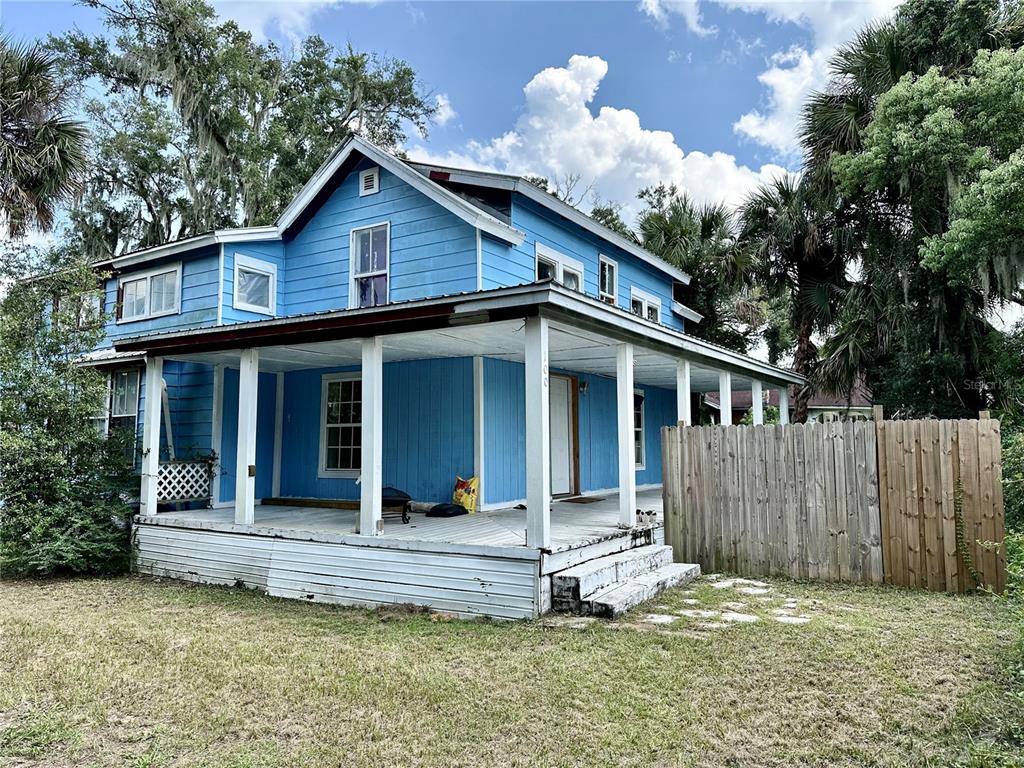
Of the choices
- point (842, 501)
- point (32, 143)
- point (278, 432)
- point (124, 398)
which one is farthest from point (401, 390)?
point (32, 143)

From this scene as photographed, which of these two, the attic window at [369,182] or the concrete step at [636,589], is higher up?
the attic window at [369,182]

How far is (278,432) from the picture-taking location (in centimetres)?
1148

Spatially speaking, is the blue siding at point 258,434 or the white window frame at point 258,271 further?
the white window frame at point 258,271

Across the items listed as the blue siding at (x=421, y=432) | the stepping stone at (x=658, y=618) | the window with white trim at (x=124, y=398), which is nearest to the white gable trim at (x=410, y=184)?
the blue siding at (x=421, y=432)

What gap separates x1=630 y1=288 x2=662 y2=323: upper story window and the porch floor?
5.38 metres

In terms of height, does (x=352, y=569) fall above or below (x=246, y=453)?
below

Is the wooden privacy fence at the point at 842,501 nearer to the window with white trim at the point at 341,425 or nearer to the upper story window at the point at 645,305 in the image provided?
the window with white trim at the point at 341,425

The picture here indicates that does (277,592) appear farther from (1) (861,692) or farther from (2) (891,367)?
(2) (891,367)

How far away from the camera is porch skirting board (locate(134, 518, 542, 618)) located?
6242mm

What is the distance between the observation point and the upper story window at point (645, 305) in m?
15.0

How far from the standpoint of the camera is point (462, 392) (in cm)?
991

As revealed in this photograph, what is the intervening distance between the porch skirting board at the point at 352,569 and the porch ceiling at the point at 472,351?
241cm

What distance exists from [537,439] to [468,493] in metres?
3.48

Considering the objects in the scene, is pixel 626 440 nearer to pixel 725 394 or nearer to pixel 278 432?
pixel 725 394
